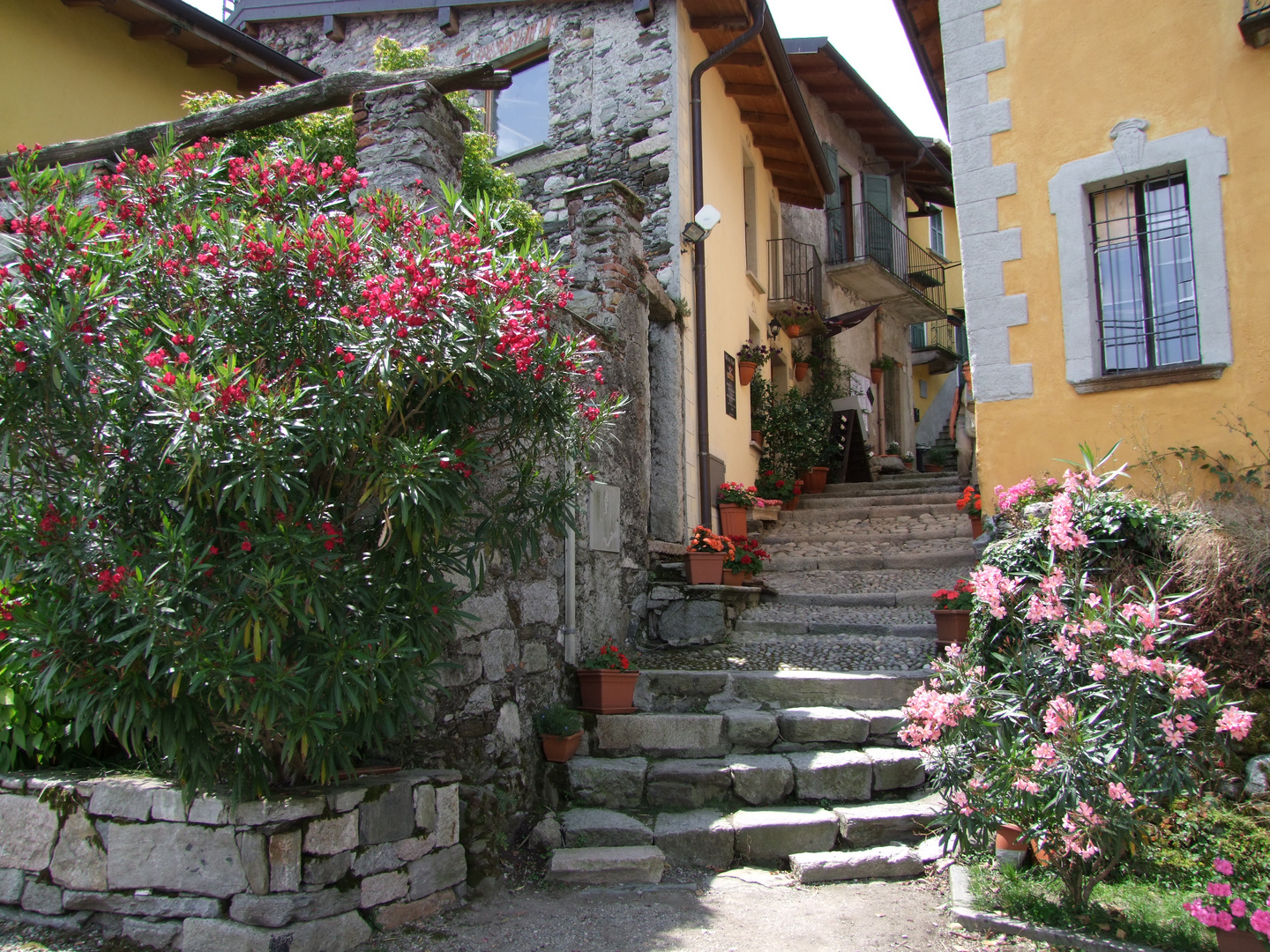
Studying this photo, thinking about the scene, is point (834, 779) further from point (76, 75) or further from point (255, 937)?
point (76, 75)

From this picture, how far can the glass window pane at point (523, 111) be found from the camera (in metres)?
9.66

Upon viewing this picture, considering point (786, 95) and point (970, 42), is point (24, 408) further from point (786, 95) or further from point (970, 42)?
point (786, 95)

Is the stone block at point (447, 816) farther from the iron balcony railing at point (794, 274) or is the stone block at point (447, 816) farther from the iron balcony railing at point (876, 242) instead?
the iron balcony railing at point (876, 242)

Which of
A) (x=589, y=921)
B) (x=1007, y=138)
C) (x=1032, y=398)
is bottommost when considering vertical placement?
(x=589, y=921)

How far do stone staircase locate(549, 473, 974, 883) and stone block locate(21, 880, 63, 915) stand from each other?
6.27 feet

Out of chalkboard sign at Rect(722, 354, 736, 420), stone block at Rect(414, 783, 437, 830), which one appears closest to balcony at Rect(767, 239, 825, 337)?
chalkboard sign at Rect(722, 354, 736, 420)


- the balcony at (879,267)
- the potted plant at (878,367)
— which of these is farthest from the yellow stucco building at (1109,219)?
the potted plant at (878,367)

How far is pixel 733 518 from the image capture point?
8.88 meters

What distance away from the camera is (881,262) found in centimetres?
1472

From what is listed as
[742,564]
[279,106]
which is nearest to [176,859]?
[279,106]

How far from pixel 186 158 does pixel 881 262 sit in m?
12.5

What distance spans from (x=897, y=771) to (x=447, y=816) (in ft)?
7.59

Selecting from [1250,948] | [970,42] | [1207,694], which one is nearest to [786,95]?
[970,42]

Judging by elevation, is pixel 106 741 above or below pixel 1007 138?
below
